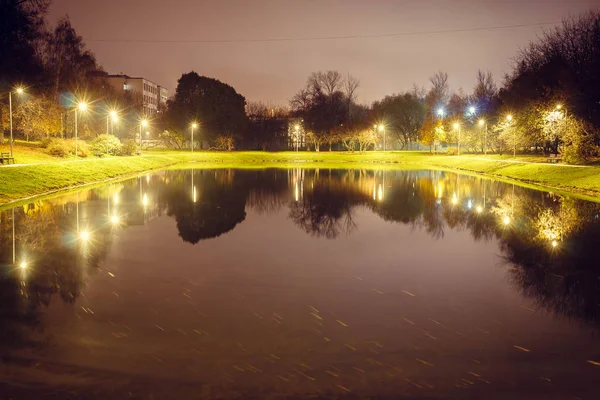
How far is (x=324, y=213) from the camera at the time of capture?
2006 centimetres

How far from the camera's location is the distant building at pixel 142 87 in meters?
160

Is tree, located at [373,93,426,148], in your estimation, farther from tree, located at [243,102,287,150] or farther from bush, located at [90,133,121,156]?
bush, located at [90,133,121,156]

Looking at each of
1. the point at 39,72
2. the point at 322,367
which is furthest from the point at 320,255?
the point at 39,72

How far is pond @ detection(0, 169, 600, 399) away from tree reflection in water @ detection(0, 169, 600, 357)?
7 centimetres

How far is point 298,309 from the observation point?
8359mm

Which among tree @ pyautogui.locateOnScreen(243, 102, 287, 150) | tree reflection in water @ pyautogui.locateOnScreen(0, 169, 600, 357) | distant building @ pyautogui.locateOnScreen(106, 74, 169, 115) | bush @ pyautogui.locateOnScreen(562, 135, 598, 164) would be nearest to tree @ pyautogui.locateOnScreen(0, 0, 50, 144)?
tree reflection in water @ pyautogui.locateOnScreen(0, 169, 600, 357)

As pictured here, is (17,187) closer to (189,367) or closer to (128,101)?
(189,367)

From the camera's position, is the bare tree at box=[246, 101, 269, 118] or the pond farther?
the bare tree at box=[246, 101, 269, 118]

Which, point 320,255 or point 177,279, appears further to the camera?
point 320,255

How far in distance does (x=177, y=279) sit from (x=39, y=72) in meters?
47.6

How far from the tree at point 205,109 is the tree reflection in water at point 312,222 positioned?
6976cm

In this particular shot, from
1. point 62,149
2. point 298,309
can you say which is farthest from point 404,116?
point 298,309

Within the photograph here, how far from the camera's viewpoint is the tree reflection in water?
9344 mm

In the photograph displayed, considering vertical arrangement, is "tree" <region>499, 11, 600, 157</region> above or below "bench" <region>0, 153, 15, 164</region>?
above
